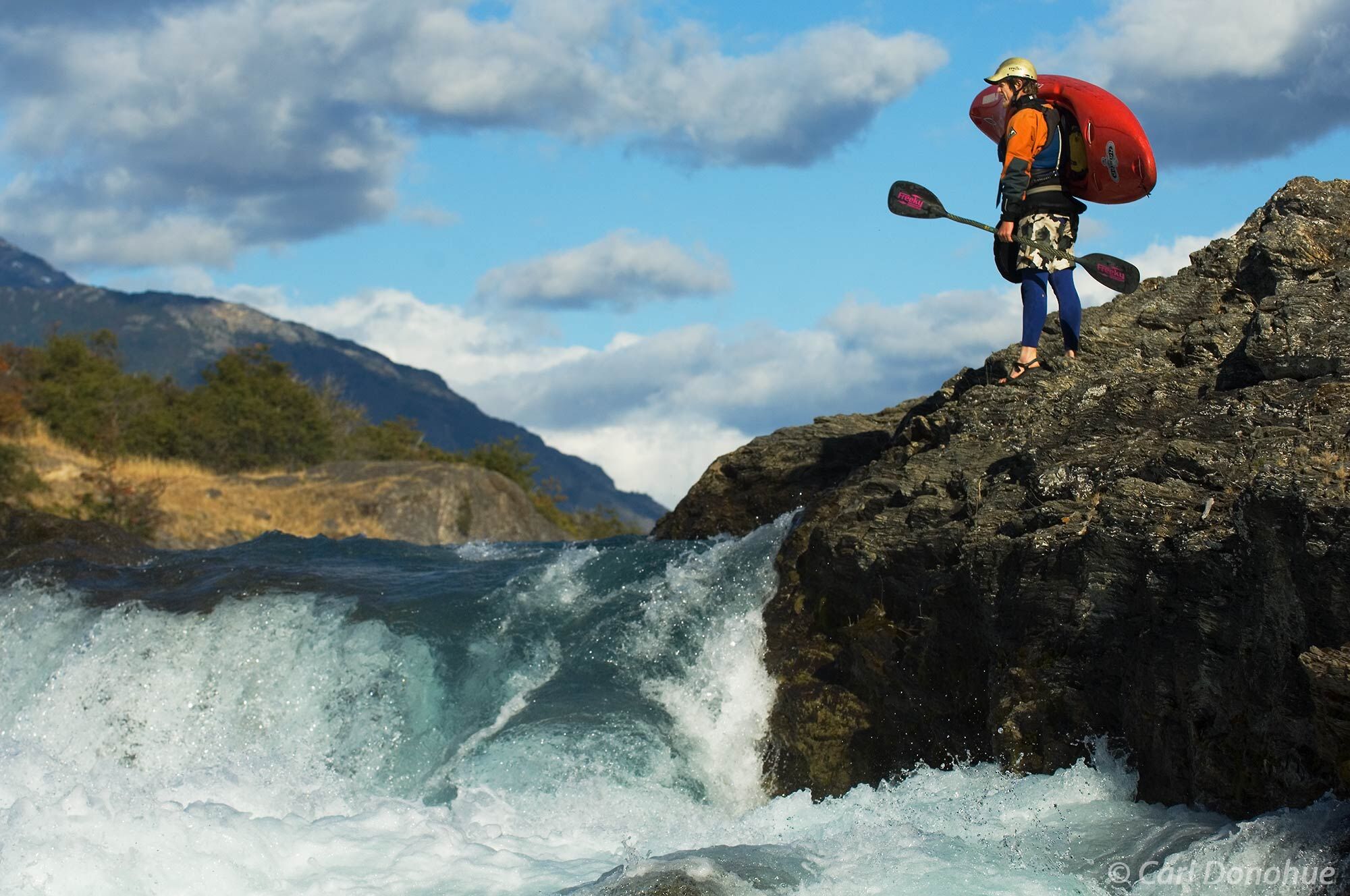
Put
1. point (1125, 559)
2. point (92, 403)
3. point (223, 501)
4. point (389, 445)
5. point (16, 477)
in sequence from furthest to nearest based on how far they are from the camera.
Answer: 1. point (389, 445)
2. point (92, 403)
3. point (223, 501)
4. point (16, 477)
5. point (1125, 559)

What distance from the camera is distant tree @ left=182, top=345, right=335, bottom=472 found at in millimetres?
36094

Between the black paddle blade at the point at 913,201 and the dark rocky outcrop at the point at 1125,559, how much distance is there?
117cm

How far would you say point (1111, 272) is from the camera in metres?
9.66

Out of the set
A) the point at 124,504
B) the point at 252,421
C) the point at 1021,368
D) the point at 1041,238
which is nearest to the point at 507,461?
the point at 252,421

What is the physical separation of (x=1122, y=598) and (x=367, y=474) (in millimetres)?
23407

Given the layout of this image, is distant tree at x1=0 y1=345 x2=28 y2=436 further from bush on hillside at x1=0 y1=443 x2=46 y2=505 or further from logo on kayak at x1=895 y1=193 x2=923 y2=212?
logo on kayak at x1=895 y1=193 x2=923 y2=212

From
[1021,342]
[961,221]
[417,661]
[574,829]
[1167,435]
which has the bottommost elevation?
[574,829]

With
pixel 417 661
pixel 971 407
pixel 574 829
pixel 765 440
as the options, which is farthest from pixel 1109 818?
pixel 765 440

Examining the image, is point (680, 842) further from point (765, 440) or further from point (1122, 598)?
point (765, 440)

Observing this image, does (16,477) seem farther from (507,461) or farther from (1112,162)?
(507,461)

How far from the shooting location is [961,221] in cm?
986

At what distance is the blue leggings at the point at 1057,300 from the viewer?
9500mm

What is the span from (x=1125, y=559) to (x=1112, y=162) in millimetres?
3450

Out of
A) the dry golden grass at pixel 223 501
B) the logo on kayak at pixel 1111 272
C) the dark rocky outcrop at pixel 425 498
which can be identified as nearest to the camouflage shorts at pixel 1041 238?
the logo on kayak at pixel 1111 272
